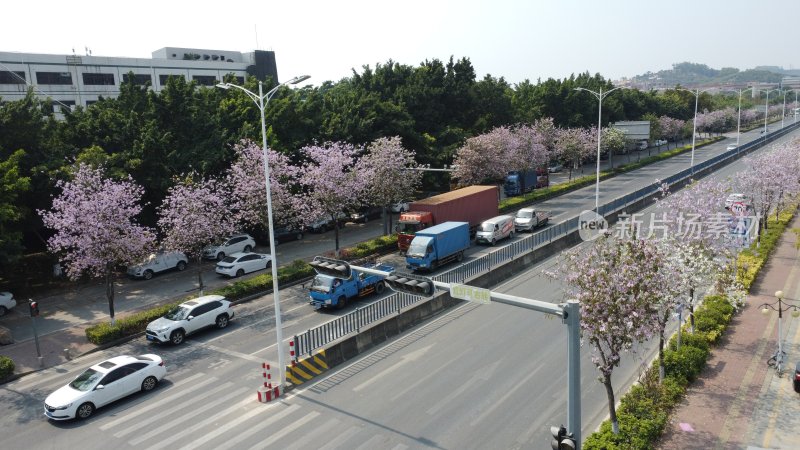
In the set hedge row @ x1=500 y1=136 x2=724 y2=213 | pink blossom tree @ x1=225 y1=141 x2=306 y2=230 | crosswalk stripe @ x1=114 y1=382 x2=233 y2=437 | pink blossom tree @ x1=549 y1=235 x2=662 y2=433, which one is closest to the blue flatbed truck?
crosswalk stripe @ x1=114 y1=382 x2=233 y2=437

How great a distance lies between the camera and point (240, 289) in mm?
29250

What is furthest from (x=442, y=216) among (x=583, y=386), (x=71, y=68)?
(x=71, y=68)

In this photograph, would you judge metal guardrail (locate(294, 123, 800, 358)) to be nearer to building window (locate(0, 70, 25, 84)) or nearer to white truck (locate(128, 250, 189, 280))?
white truck (locate(128, 250, 189, 280))

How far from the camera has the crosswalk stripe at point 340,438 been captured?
15305mm

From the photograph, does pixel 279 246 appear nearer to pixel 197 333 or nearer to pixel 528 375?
pixel 197 333

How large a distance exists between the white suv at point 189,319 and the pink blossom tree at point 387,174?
15.1 metres

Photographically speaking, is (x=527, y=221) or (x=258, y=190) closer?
(x=258, y=190)

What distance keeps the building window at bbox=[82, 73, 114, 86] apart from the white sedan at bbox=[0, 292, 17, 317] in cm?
4836

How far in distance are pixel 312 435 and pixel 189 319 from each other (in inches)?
421

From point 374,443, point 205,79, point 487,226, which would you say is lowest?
point 374,443

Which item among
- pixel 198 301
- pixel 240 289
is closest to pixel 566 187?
pixel 240 289

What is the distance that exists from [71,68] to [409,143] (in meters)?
43.3

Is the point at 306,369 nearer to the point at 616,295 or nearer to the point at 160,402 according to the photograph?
the point at 160,402

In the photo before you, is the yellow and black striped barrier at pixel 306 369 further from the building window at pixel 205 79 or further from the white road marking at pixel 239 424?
the building window at pixel 205 79
